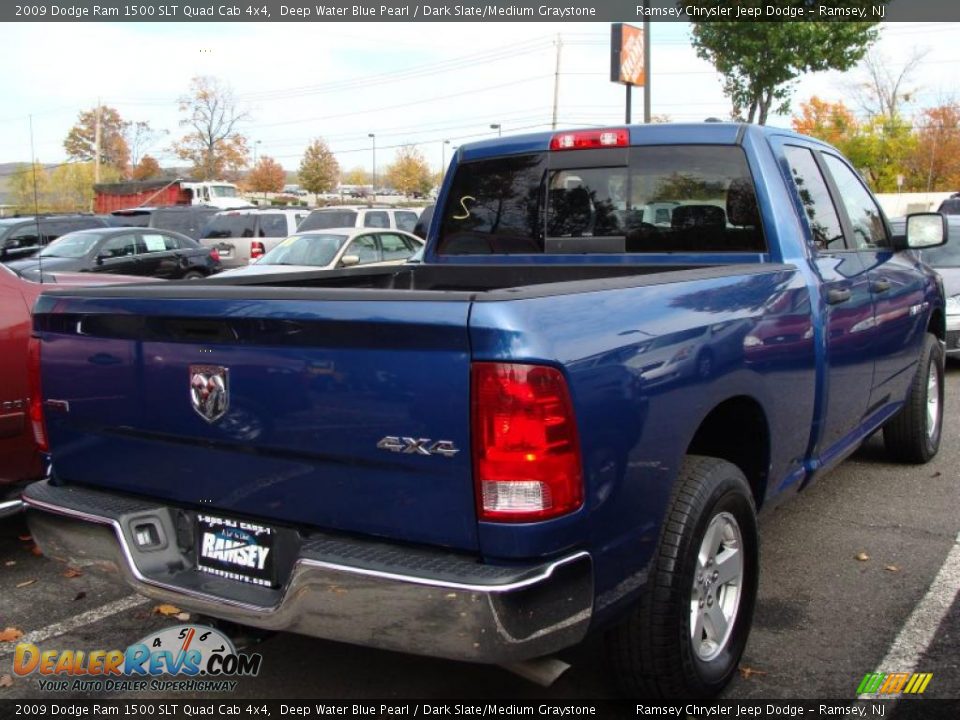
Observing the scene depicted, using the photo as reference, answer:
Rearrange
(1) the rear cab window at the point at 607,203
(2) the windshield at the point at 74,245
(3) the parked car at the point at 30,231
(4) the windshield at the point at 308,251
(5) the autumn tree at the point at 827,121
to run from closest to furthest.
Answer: (1) the rear cab window at the point at 607,203, (4) the windshield at the point at 308,251, (3) the parked car at the point at 30,231, (2) the windshield at the point at 74,245, (5) the autumn tree at the point at 827,121

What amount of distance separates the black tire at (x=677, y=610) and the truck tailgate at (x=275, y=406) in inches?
28.7

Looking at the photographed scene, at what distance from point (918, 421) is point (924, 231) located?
1.28 meters

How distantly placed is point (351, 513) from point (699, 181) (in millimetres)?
2461

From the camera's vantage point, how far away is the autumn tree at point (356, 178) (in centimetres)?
12431

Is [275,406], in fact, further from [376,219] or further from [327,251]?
[376,219]

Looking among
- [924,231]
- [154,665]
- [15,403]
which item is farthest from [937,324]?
[15,403]

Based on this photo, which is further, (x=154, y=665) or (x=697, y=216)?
(x=697, y=216)

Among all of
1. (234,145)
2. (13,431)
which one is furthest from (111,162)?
(13,431)

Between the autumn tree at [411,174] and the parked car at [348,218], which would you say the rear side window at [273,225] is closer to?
the parked car at [348,218]

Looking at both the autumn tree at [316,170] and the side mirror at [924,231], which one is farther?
the autumn tree at [316,170]

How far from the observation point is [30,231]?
16.9 m

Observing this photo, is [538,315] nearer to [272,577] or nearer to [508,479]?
[508,479]

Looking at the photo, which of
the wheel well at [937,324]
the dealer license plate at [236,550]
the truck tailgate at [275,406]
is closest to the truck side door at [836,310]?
the wheel well at [937,324]

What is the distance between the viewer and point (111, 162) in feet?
232
